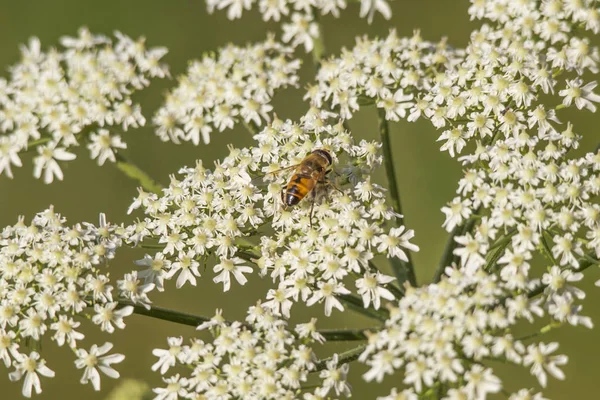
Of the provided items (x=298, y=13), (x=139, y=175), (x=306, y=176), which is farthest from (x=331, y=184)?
(x=298, y=13)

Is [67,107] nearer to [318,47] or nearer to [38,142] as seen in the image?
[38,142]

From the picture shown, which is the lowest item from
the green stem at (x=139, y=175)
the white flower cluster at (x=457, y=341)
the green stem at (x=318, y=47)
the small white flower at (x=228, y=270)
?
the white flower cluster at (x=457, y=341)

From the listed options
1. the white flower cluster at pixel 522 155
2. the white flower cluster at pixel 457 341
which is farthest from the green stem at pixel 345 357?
the white flower cluster at pixel 522 155

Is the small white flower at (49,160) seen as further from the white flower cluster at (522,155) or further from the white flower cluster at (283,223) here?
the white flower cluster at (522,155)

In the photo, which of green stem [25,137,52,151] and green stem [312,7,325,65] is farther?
green stem [312,7,325,65]

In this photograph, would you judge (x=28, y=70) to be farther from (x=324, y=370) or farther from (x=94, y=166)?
(x=324, y=370)

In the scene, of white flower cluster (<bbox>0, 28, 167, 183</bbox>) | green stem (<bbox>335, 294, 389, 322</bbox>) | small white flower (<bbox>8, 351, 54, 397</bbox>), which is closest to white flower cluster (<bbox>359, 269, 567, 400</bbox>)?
green stem (<bbox>335, 294, 389, 322</bbox>)

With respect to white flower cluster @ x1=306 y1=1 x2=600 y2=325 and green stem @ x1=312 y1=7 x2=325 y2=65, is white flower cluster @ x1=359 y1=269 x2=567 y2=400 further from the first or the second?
green stem @ x1=312 y1=7 x2=325 y2=65
